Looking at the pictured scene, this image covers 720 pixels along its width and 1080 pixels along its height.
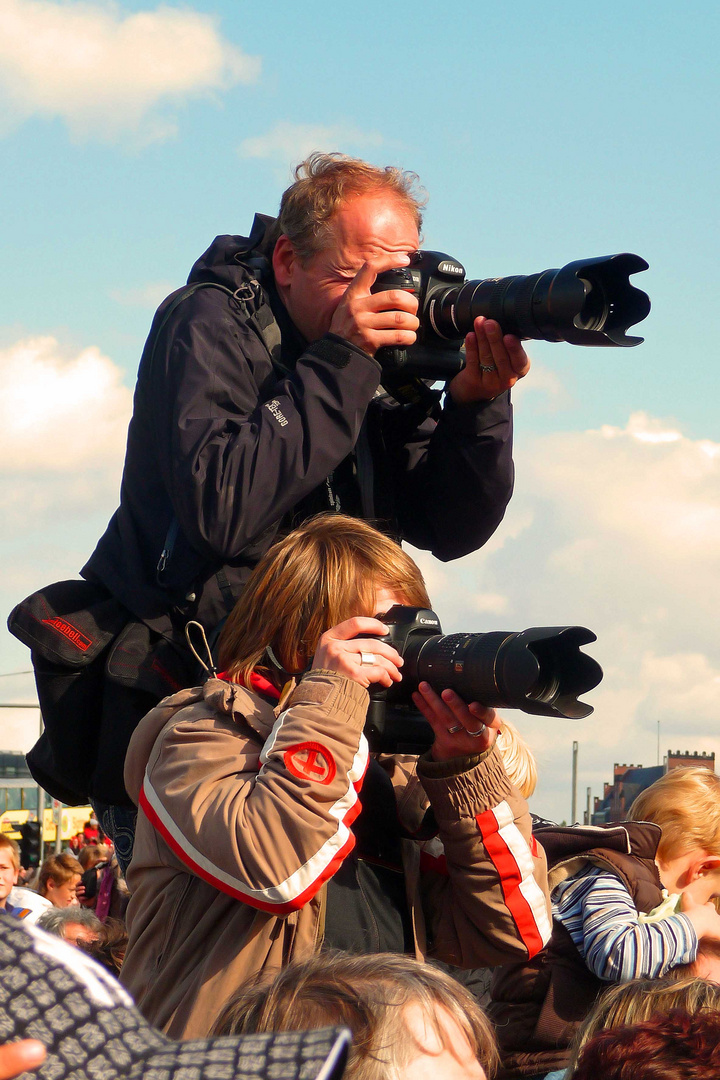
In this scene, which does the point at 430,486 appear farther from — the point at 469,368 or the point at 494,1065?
the point at 494,1065

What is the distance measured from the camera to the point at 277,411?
8.04ft

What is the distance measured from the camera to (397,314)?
257cm

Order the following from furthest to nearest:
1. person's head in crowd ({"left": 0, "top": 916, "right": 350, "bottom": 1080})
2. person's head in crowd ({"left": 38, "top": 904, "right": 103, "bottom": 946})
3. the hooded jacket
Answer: person's head in crowd ({"left": 38, "top": 904, "right": 103, "bottom": 946}), the hooded jacket, person's head in crowd ({"left": 0, "top": 916, "right": 350, "bottom": 1080})

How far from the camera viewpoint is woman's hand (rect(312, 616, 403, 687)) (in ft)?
7.04

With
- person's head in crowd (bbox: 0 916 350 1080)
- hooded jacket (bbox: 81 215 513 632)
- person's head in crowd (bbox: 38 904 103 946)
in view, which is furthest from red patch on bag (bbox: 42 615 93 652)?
person's head in crowd (bbox: 38 904 103 946)

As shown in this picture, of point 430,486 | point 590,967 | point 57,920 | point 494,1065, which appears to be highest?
point 430,486

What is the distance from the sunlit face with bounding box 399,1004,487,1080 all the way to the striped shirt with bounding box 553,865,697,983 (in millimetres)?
1639

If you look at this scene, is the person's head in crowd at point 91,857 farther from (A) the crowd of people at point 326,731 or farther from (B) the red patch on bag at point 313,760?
(B) the red patch on bag at point 313,760

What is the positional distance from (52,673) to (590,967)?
4.84ft

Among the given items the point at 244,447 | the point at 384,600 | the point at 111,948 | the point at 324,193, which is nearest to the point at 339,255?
the point at 324,193

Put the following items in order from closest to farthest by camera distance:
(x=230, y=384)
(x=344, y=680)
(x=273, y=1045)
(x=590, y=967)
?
1. (x=273, y=1045)
2. (x=344, y=680)
3. (x=230, y=384)
4. (x=590, y=967)

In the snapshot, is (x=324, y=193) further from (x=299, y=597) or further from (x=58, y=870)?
(x=58, y=870)

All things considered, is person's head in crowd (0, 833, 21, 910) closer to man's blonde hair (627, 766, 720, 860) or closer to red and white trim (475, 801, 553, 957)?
man's blonde hair (627, 766, 720, 860)

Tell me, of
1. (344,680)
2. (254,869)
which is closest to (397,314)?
(344,680)
